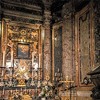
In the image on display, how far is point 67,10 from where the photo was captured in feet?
44.7

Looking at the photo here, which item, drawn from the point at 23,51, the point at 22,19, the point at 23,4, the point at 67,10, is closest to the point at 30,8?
the point at 23,4

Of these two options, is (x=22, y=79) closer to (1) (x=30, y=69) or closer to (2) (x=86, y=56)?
(1) (x=30, y=69)

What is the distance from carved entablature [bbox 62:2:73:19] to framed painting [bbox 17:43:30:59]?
2.80 m

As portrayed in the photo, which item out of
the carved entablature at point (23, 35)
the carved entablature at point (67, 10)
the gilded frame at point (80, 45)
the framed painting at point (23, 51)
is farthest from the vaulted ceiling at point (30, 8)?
the gilded frame at point (80, 45)

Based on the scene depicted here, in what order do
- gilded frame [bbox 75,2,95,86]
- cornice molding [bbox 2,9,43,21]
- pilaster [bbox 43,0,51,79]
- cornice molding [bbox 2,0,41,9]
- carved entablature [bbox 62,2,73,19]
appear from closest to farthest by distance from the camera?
gilded frame [bbox 75,2,95,86]
carved entablature [bbox 62,2,73,19]
cornice molding [bbox 2,9,43,21]
cornice molding [bbox 2,0,41,9]
pilaster [bbox 43,0,51,79]

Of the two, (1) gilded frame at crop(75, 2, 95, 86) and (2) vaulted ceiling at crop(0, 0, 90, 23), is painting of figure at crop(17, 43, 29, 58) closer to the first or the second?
(2) vaulted ceiling at crop(0, 0, 90, 23)

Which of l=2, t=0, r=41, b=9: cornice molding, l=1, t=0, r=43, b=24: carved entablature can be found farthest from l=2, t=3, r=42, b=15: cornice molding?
l=2, t=0, r=41, b=9: cornice molding

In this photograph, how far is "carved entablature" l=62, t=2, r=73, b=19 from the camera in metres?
13.3

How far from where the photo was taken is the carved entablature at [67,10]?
13318 mm

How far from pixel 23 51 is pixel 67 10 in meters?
3.39

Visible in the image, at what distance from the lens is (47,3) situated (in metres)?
15.1

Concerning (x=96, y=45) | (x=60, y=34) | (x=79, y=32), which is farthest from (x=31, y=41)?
(x=96, y=45)

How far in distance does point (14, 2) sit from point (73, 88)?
5.95 meters

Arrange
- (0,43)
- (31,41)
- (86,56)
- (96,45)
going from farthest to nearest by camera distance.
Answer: (31,41)
(0,43)
(86,56)
(96,45)
